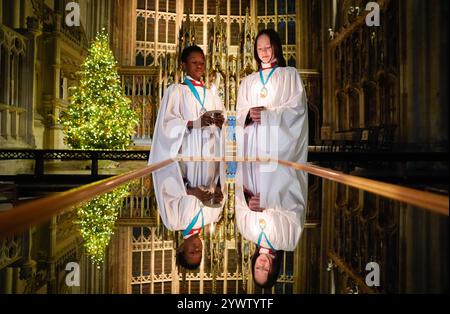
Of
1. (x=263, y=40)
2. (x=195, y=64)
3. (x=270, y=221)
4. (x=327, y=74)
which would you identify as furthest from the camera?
(x=327, y=74)

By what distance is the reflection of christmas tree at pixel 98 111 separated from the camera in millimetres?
10562

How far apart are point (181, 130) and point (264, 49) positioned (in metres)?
1.01

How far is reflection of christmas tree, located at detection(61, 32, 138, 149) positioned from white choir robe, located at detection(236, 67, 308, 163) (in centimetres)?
732

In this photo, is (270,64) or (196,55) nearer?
(196,55)

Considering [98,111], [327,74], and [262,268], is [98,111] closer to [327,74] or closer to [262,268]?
[327,74]

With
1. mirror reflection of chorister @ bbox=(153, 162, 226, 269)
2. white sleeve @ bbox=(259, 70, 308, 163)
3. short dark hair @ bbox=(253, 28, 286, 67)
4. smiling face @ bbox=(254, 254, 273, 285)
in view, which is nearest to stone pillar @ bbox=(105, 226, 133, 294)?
mirror reflection of chorister @ bbox=(153, 162, 226, 269)

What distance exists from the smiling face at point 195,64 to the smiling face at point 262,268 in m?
2.96

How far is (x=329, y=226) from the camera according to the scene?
134 cm

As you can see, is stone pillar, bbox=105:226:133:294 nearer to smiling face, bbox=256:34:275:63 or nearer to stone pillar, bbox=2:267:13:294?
stone pillar, bbox=2:267:13:294

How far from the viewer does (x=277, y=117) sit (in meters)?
3.64

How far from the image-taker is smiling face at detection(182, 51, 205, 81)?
3.69 meters

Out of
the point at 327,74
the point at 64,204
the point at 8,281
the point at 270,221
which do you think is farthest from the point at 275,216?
the point at 327,74

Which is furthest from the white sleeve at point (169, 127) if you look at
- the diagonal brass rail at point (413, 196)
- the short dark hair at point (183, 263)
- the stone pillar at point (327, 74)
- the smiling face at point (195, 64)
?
the stone pillar at point (327, 74)

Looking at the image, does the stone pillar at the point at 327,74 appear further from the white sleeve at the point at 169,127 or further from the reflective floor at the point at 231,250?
the reflective floor at the point at 231,250
